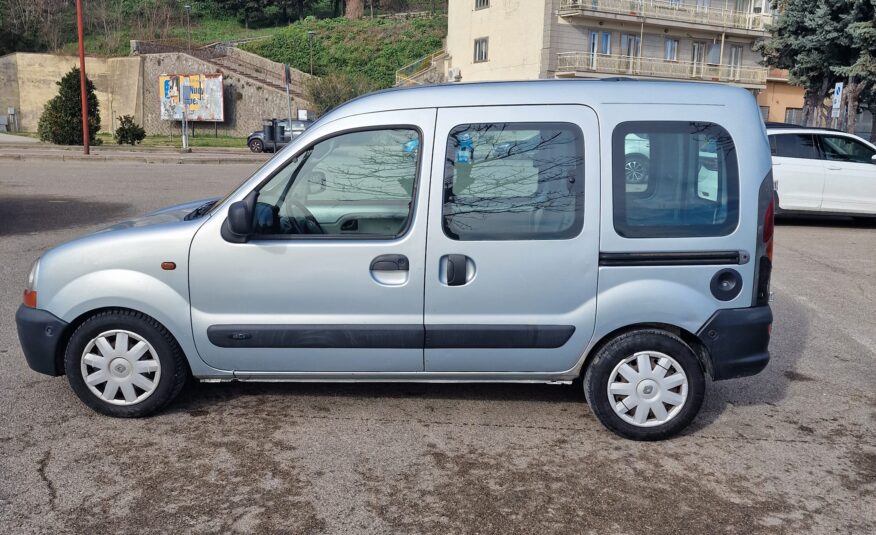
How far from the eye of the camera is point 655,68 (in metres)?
43.9

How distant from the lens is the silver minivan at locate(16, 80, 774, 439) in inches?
164

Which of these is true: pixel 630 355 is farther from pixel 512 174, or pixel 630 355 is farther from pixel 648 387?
pixel 512 174

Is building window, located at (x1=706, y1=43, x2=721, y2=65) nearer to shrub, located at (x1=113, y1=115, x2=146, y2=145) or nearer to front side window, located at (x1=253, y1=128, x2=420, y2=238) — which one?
shrub, located at (x1=113, y1=115, x2=146, y2=145)

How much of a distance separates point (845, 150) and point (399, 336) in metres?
11.7

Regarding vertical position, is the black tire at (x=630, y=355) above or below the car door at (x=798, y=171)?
below

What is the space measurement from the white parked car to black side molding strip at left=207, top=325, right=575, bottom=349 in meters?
10.2

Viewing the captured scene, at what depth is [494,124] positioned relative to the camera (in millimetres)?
4160

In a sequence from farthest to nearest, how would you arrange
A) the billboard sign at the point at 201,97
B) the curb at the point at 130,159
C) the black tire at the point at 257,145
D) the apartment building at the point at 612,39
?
the billboard sign at the point at 201,97, the apartment building at the point at 612,39, the black tire at the point at 257,145, the curb at the point at 130,159

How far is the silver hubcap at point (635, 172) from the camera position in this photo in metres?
4.15

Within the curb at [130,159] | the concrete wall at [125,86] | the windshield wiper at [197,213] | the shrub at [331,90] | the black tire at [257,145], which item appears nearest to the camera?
the windshield wiper at [197,213]

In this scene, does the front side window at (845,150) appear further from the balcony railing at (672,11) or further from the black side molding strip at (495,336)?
the balcony railing at (672,11)

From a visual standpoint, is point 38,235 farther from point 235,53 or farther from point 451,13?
point 235,53

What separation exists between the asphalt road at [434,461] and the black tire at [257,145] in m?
31.5

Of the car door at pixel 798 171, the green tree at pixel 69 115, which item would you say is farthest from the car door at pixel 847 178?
the green tree at pixel 69 115
